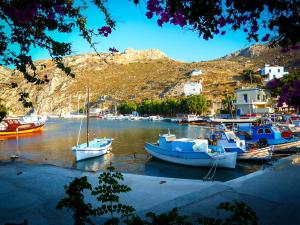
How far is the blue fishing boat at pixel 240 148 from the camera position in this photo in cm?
2838

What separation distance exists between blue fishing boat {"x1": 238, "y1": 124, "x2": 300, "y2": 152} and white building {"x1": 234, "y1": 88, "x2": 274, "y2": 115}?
43713 millimetres

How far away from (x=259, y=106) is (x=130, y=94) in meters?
116

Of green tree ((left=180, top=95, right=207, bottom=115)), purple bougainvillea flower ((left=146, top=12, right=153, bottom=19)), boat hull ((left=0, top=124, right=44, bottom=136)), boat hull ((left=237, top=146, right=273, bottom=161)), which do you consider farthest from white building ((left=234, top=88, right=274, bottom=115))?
purple bougainvillea flower ((left=146, top=12, right=153, bottom=19))

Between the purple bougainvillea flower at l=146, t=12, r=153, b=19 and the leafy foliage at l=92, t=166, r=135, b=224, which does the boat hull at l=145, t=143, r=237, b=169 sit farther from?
the purple bougainvillea flower at l=146, t=12, r=153, b=19

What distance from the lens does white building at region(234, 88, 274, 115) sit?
77.6m

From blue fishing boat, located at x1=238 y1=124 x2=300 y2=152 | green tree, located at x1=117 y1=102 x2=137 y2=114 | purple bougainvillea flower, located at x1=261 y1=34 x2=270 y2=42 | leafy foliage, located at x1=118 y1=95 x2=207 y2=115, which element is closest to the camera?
purple bougainvillea flower, located at x1=261 y1=34 x2=270 y2=42

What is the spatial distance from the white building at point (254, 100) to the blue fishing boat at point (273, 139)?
4371cm

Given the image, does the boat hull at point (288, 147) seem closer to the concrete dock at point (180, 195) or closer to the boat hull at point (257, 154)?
the boat hull at point (257, 154)

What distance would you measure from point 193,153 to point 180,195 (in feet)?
50.8

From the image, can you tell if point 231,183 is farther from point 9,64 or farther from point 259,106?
point 259,106

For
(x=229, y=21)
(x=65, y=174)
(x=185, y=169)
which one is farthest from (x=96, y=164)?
(x=229, y=21)

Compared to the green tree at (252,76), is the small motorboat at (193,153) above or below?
below

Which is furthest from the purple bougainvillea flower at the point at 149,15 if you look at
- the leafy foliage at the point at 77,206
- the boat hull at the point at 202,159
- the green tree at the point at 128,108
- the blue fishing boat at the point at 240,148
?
the green tree at the point at 128,108

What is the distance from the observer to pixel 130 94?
619ft
